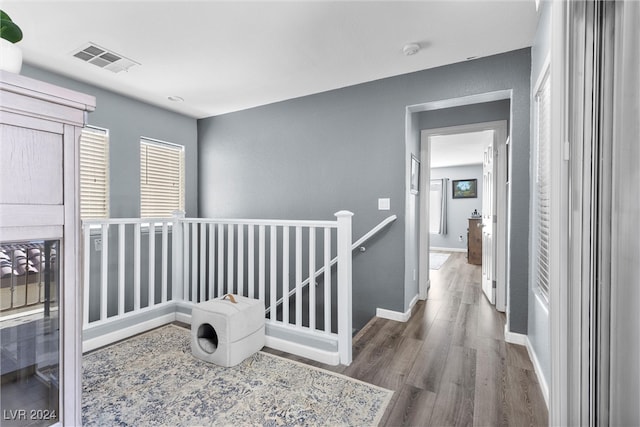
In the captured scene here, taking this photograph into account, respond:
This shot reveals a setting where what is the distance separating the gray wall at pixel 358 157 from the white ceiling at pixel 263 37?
0.18m

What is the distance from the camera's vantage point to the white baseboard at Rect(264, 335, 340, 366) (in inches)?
85.1

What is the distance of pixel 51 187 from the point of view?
1.00m

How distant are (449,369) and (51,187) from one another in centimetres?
235

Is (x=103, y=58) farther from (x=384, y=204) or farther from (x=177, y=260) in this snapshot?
(x=384, y=204)

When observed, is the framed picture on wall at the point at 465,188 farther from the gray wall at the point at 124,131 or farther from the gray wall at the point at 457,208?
the gray wall at the point at 124,131

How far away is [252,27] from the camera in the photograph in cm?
215

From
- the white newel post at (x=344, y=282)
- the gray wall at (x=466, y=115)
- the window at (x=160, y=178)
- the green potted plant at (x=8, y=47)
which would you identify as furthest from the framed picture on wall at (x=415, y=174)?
the green potted plant at (x=8, y=47)

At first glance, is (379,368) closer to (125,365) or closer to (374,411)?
(374,411)

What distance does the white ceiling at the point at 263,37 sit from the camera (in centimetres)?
194

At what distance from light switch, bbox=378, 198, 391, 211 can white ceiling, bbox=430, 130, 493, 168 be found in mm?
1944

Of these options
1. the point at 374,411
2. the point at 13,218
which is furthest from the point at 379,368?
the point at 13,218

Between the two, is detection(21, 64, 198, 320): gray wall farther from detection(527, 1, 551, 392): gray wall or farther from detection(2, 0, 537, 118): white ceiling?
detection(527, 1, 551, 392): gray wall

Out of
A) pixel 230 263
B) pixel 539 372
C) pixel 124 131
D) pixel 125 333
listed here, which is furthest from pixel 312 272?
pixel 124 131

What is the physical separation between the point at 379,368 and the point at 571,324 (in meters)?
1.44
